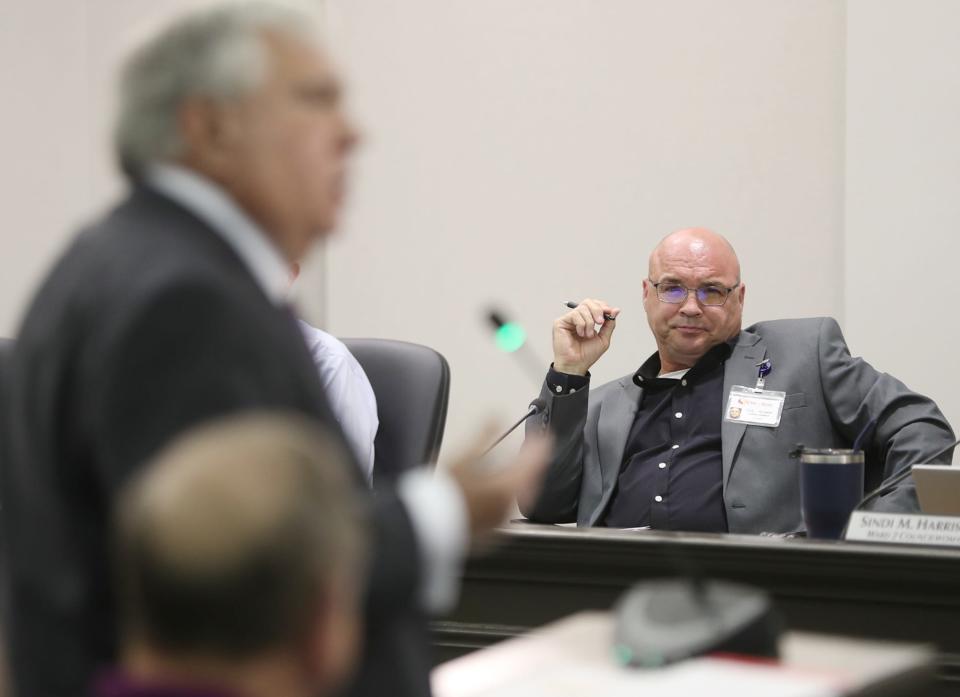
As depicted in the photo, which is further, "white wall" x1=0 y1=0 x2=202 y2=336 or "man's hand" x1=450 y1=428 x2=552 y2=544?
"white wall" x1=0 y1=0 x2=202 y2=336

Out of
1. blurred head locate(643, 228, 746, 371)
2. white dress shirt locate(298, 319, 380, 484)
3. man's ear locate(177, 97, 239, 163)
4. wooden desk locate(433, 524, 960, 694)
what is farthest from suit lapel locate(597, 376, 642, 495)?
man's ear locate(177, 97, 239, 163)

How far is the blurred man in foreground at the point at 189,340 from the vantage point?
0.99 meters

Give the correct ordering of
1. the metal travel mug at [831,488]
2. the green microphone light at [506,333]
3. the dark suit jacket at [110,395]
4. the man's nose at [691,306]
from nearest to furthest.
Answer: the dark suit jacket at [110,395] → the green microphone light at [506,333] → the metal travel mug at [831,488] → the man's nose at [691,306]

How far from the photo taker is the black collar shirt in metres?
3.26

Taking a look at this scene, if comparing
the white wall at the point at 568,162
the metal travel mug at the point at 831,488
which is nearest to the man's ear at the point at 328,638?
the metal travel mug at the point at 831,488

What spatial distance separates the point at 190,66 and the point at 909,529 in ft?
5.40

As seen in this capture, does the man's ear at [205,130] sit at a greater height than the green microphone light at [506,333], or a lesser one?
greater

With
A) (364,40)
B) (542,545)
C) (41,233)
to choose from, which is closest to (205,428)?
(542,545)

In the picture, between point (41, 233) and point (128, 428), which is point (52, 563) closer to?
point (128, 428)

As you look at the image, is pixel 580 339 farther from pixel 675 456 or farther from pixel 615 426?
pixel 675 456

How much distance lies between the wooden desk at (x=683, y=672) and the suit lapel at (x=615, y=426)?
2.09 m

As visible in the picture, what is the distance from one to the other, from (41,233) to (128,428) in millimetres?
4381

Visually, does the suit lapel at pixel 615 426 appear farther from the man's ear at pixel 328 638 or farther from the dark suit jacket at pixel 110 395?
the man's ear at pixel 328 638

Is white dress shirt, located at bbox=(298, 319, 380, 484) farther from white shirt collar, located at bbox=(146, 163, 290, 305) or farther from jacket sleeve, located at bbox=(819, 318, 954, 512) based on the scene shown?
white shirt collar, located at bbox=(146, 163, 290, 305)
